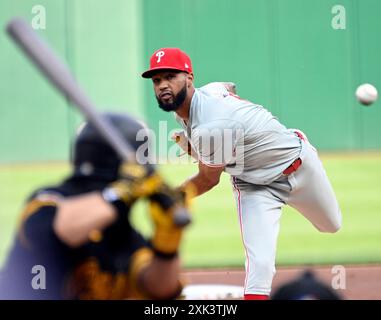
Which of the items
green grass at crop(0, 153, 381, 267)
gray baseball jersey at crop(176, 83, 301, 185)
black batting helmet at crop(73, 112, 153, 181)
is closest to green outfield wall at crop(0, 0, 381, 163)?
green grass at crop(0, 153, 381, 267)

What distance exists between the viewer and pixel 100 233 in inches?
110

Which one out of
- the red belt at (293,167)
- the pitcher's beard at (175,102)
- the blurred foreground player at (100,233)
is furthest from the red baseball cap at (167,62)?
the blurred foreground player at (100,233)

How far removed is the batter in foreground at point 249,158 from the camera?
4.36 m

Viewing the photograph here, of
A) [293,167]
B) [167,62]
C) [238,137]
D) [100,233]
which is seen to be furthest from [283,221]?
[100,233]

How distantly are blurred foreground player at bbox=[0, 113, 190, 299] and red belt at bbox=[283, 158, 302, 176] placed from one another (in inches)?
68.0

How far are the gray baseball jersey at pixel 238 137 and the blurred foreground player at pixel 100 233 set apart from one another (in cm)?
143

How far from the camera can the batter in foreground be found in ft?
14.3

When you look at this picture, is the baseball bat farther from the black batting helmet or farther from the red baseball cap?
the red baseball cap

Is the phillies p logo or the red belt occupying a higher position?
the phillies p logo

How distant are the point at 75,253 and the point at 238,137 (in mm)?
1831

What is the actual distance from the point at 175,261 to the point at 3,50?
3.63 m

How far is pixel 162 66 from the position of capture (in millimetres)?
4340

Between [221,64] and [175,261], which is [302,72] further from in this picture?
[175,261]

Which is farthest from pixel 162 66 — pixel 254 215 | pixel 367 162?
pixel 367 162
